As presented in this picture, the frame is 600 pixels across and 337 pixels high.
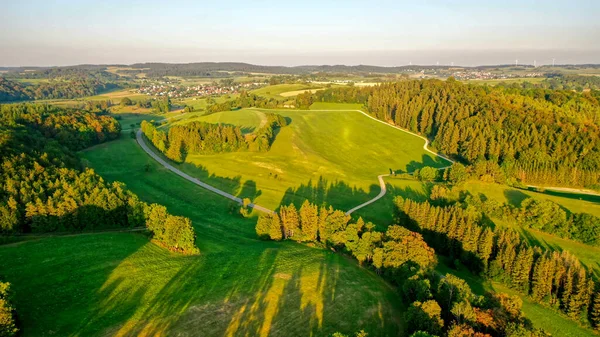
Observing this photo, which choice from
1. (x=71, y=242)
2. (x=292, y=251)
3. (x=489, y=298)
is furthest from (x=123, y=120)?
(x=489, y=298)

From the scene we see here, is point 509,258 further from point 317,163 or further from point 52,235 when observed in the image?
point 52,235

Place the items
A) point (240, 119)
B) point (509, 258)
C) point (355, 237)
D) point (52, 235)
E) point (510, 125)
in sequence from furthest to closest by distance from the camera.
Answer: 1. point (240, 119)
2. point (510, 125)
3. point (355, 237)
4. point (52, 235)
5. point (509, 258)

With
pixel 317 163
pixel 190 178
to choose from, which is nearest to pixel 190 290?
pixel 190 178

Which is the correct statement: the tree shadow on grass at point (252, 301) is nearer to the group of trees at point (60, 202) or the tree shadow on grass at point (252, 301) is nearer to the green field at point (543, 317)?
the group of trees at point (60, 202)

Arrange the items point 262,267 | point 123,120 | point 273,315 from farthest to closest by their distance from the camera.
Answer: point 123,120 → point 262,267 → point 273,315

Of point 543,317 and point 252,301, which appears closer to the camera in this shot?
point 252,301

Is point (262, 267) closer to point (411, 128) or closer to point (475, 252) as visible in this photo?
point (475, 252)

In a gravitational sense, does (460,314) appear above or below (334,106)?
below

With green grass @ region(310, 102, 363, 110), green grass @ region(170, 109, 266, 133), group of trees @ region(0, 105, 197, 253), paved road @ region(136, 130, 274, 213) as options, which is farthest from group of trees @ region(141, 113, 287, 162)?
green grass @ region(310, 102, 363, 110)
